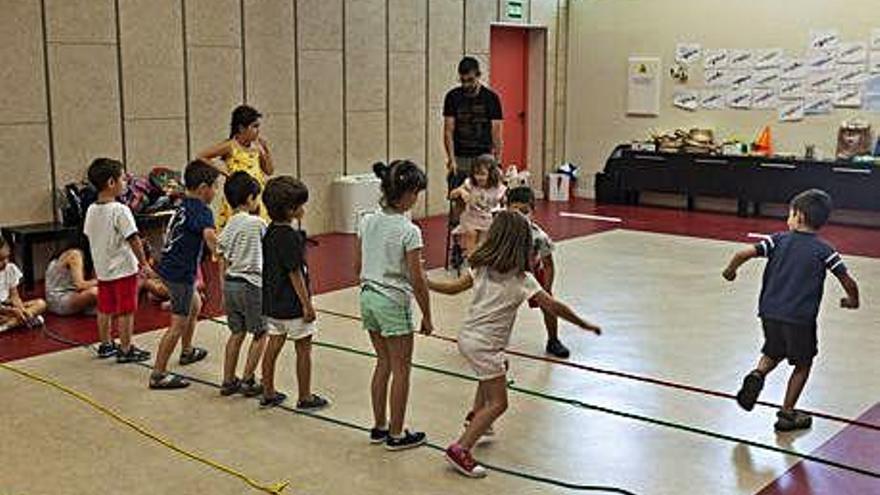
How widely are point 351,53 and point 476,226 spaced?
168 inches

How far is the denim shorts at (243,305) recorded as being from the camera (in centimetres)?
508

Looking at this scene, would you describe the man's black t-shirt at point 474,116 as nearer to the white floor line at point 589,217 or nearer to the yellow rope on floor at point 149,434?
the white floor line at point 589,217

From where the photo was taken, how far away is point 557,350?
6.05 m

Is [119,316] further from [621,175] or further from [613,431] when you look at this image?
[621,175]

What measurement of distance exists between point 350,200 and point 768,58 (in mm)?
5430

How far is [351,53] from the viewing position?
10.6 metres

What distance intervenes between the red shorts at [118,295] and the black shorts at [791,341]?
11.3 feet

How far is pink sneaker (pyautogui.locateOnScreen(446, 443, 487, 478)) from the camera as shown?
4.15m

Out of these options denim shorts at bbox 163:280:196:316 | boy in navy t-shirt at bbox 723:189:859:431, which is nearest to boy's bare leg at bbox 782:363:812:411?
boy in navy t-shirt at bbox 723:189:859:431

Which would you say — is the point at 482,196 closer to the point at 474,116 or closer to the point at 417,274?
the point at 474,116

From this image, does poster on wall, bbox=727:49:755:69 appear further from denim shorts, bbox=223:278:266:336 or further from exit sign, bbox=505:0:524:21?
denim shorts, bbox=223:278:266:336

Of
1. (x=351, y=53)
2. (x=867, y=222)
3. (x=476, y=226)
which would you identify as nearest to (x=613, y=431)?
(x=476, y=226)

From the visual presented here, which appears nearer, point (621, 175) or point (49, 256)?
point (49, 256)

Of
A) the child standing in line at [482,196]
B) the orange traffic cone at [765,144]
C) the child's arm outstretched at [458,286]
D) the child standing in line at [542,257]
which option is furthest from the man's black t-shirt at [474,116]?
the orange traffic cone at [765,144]
